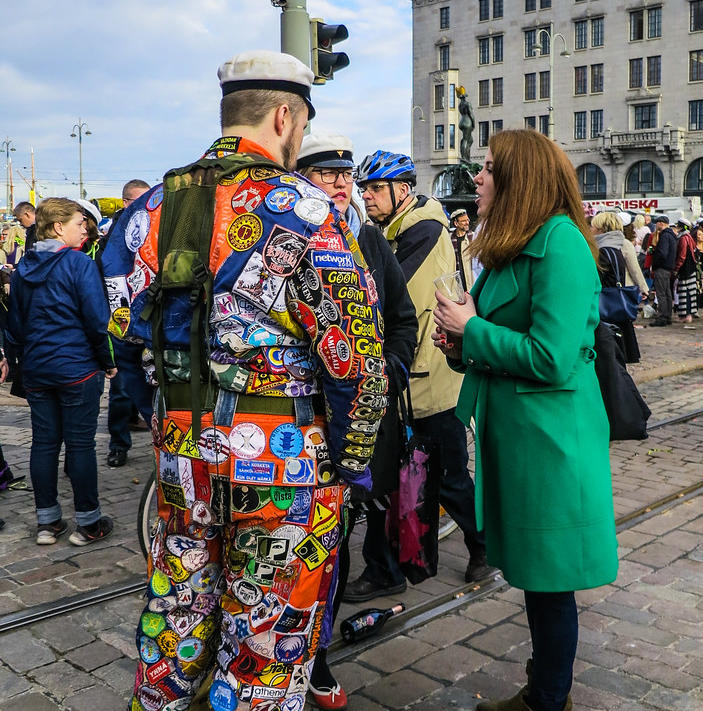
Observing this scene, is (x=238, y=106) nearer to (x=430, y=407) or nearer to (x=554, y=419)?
(x=554, y=419)

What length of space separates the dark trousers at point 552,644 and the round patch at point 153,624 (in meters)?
1.20

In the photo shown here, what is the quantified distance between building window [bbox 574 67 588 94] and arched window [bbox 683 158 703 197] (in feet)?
33.8

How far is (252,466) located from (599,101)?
6961cm

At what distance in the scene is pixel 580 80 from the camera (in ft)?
221

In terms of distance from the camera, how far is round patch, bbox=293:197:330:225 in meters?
2.33

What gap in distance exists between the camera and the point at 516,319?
2.92 m

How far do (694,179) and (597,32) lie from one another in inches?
529

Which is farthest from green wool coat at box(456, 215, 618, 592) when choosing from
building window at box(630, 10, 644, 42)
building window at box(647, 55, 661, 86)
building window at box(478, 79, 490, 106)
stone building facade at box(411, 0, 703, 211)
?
building window at box(478, 79, 490, 106)

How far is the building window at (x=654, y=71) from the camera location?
6372 cm

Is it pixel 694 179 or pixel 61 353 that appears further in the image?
pixel 694 179

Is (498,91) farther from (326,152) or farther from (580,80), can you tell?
(326,152)

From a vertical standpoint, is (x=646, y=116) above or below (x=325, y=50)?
above

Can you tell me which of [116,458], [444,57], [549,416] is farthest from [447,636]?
[444,57]

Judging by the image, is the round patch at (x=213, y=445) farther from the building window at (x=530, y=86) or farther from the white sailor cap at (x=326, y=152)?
the building window at (x=530, y=86)
